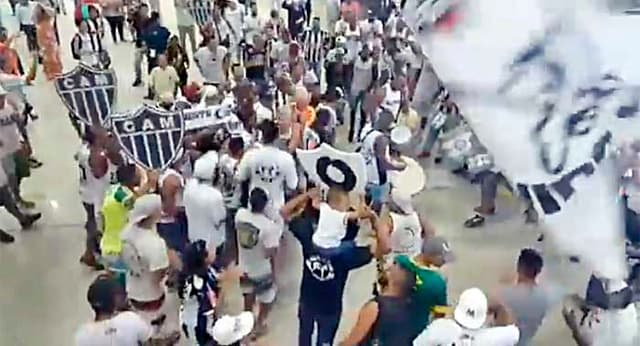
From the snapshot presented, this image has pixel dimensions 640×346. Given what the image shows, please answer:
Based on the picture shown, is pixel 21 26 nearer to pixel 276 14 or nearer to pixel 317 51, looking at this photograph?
pixel 276 14

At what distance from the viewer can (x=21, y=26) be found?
13.6 m

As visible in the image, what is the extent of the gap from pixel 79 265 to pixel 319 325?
2737mm

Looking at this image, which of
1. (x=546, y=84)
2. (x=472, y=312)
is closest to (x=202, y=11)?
(x=472, y=312)

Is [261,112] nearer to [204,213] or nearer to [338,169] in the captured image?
[204,213]

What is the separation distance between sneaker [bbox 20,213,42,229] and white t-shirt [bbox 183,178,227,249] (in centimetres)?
279

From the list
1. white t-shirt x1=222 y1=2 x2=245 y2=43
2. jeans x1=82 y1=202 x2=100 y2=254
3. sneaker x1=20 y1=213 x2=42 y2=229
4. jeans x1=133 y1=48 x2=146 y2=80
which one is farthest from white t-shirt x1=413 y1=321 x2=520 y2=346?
jeans x1=133 y1=48 x2=146 y2=80

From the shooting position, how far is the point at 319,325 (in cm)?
562

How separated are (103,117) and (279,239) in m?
1.60

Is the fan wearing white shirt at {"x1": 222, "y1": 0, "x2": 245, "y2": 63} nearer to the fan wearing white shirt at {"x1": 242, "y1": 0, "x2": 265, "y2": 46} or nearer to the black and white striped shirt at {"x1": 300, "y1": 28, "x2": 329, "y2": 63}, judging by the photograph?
the fan wearing white shirt at {"x1": 242, "y1": 0, "x2": 265, "y2": 46}

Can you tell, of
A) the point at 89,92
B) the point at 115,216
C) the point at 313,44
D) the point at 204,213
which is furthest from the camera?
the point at 313,44

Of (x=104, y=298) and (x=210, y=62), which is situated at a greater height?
(x=104, y=298)

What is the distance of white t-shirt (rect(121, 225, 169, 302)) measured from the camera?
562cm

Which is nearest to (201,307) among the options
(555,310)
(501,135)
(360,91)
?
(555,310)

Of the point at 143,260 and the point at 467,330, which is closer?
the point at 467,330
